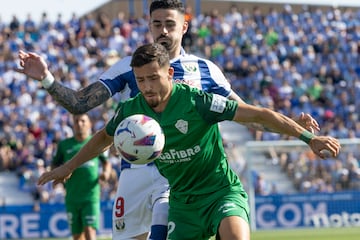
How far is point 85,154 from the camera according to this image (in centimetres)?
788

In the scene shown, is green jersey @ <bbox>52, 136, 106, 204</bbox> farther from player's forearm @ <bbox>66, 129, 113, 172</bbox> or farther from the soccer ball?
the soccer ball

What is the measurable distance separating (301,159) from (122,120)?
60.9 ft

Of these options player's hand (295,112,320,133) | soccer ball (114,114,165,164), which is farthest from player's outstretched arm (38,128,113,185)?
player's hand (295,112,320,133)

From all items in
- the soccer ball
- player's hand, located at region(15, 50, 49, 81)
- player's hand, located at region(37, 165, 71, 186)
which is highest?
player's hand, located at region(15, 50, 49, 81)

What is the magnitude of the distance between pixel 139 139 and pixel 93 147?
0.94 m

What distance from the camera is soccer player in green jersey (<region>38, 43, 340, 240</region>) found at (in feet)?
23.8

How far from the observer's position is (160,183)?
8.41 m

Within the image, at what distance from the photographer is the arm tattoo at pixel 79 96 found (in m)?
8.21

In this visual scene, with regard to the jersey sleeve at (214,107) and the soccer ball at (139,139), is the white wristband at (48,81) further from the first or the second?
the jersey sleeve at (214,107)

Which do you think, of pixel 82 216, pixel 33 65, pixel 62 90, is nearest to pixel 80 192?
pixel 82 216

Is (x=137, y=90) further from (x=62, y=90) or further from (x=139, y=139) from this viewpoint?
(x=139, y=139)

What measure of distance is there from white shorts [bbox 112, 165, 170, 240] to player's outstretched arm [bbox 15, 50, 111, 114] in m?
0.76

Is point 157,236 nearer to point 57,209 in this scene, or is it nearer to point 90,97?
point 90,97

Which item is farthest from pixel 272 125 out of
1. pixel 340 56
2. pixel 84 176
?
pixel 340 56
